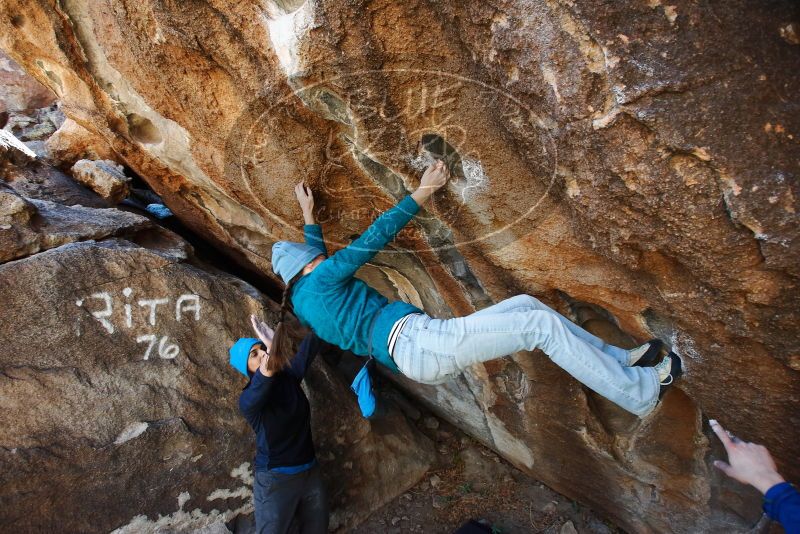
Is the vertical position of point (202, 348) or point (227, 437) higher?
point (202, 348)

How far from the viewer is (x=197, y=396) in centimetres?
322

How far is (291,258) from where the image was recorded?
2533 millimetres

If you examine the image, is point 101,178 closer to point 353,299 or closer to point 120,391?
point 120,391

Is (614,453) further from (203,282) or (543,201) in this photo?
(203,282)

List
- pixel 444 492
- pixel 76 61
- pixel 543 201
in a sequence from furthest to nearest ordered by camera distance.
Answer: pixel 444 492 → pixel 76 61 → pixel 543 201

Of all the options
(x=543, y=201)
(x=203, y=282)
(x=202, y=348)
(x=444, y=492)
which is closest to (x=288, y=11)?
(x=543, y=201)

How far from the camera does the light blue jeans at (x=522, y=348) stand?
6.89ft

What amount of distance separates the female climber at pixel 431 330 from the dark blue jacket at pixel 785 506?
1.67 ft

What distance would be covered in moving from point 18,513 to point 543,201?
10.9ft

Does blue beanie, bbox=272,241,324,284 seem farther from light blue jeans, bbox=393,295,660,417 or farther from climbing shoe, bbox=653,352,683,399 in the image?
climbing shoe, bbox=653,352,683,399

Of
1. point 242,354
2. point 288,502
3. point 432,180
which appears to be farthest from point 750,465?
point 242,354

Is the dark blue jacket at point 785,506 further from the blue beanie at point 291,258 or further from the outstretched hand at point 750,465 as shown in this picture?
the blue beanie at point 291,258

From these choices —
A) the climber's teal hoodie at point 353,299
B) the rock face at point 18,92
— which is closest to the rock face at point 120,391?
the climber's teal hoodie at point 353,299

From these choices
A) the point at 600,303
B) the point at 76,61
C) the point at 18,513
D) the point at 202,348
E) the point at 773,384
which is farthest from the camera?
the point at 202,348
